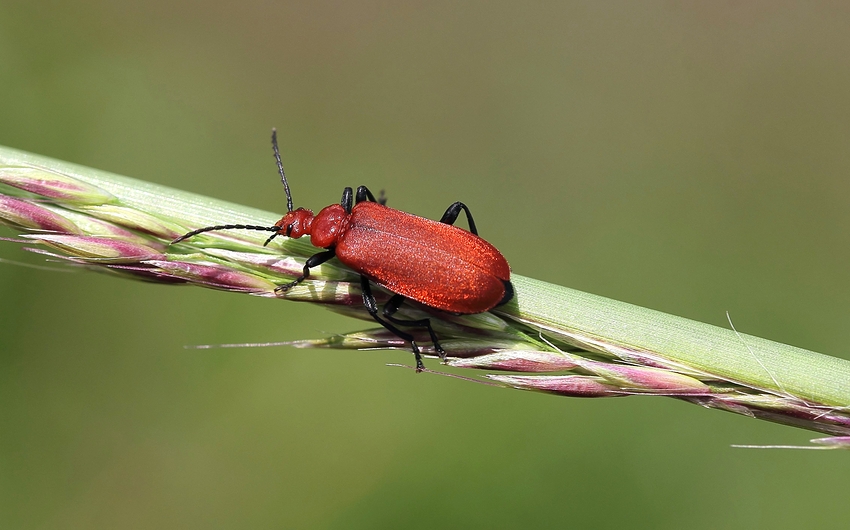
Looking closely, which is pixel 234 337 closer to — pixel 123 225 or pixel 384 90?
pixel 123 225

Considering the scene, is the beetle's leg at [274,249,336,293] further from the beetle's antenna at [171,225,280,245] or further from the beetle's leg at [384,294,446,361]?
the beetle's leg at [384,294,446,361]

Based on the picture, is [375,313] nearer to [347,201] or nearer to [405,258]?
[405,258]

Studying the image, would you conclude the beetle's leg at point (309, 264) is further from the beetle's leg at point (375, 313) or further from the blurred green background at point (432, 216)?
the blurred green background at point (432, 216)

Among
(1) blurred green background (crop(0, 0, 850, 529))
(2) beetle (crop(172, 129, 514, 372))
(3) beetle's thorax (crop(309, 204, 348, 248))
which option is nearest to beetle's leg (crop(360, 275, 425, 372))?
(2) beetle (crop(172, 129, 514, 372))

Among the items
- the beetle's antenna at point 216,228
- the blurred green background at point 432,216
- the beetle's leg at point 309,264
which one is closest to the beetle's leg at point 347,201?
the beetle's leg at point 309,264

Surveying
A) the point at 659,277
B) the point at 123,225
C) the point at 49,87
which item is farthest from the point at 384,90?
the point at 123,225
